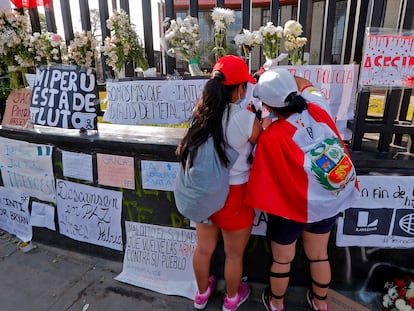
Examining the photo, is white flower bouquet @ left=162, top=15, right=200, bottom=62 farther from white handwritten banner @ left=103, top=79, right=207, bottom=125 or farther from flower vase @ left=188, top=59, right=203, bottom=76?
white handwritten banner @ left=103, top=79, right=207, bottom=125

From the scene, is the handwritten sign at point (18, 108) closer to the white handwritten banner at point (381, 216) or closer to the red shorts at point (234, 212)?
the red shorts at point (234, 212)

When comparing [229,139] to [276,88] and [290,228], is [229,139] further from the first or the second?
[290,228]

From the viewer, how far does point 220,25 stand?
7.76ft

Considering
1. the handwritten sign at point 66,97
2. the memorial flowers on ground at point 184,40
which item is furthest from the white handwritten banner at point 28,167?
the memorial flowers on ground at point 184,40

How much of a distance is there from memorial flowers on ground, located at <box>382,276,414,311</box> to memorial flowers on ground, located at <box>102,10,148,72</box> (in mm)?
2682

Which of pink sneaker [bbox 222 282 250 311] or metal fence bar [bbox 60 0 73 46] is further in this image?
metal fence bar [bbox 60 0 73 46]

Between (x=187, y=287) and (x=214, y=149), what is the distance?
141 cm

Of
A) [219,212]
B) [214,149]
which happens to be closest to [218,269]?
[219,212]

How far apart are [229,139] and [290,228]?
69 centimetres

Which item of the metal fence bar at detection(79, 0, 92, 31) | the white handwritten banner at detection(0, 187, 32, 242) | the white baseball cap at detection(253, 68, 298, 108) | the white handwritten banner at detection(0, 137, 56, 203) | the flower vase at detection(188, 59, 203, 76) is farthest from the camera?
the white handwritten banner at detection(0, 187, 32, 242)

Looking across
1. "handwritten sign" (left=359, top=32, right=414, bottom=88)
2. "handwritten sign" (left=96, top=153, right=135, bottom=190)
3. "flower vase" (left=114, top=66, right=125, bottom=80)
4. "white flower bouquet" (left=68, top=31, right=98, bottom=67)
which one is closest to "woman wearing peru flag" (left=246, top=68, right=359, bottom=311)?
"handwritten sign" (left=359, top=32, right=414, bottom=88)

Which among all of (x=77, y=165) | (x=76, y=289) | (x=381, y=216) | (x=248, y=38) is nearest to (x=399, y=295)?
(x=381, y=216)

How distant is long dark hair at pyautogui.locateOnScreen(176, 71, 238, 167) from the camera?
1.80m

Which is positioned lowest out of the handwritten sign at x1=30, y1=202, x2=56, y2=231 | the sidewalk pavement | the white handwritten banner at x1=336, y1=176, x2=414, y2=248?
the sidewalk pavement
